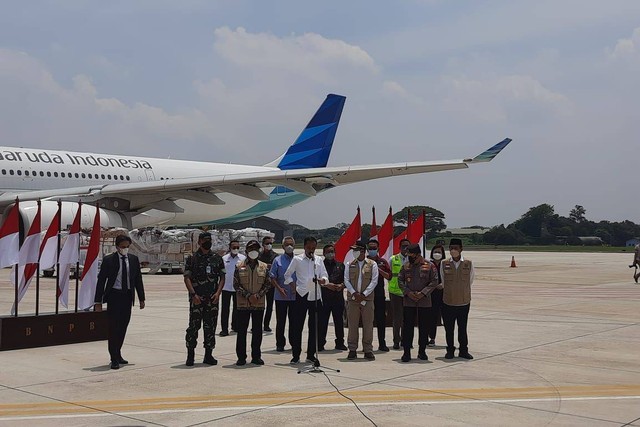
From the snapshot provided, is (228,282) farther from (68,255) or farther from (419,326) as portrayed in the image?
(419,326)

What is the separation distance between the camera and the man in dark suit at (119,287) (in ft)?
28.7

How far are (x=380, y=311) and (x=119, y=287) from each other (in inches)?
148

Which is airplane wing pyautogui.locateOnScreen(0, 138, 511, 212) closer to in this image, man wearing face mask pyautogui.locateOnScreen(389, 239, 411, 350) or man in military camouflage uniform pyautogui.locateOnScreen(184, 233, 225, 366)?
man wearing face mask pyautogui.locateOnScreen(389, 239, 411, 350)

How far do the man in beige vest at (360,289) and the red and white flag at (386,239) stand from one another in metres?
2.69

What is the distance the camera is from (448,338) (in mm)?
9258

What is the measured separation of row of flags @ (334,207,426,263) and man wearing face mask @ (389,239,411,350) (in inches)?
27.9

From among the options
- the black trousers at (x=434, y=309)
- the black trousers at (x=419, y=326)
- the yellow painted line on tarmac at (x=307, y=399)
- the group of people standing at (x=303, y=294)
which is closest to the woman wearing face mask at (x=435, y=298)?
the black trousers at (x=434, y=309)

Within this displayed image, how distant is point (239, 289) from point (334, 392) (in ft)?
7.80

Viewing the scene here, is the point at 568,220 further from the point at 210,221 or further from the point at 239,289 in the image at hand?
the point at 239,289

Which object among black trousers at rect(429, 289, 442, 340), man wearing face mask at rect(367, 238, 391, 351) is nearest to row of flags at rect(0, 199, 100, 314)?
man wearing face mask at rect(367, 238, 391, 351)

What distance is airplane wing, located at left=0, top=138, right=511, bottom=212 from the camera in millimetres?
22062

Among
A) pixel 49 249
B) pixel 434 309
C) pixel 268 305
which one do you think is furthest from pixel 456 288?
pixel 49 249

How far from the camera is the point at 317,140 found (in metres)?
34.6

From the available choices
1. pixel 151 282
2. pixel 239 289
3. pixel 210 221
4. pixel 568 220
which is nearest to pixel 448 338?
pixel 239 289
